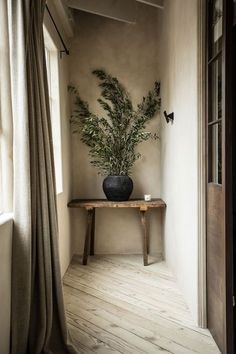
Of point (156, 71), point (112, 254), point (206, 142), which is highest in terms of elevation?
point (156, 71)

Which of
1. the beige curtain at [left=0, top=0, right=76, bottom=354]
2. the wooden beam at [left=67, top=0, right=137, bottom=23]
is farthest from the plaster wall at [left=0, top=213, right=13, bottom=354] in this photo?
the wooden beam at [left=67, top=0, right=137, bottom=23]

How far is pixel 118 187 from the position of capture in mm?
3584

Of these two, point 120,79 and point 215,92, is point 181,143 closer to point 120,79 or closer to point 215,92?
point 215,92

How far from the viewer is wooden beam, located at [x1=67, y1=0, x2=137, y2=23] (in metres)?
3.38

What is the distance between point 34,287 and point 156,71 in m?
3.01

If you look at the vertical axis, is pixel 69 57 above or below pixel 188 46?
above

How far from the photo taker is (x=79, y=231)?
3977mm

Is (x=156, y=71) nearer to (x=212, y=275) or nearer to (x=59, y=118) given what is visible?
(x=59, y=118)

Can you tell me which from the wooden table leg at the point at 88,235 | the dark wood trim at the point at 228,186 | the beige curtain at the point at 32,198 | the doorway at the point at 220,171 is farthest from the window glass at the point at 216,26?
the wooden table leg at the point at 88,235

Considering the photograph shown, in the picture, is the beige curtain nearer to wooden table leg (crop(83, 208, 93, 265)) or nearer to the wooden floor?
the wooden floor

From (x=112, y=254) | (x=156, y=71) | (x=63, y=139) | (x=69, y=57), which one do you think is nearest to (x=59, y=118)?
(x=63, y=139)

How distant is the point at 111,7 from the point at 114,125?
129 cm

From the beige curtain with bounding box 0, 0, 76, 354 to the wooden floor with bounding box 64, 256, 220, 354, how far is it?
0.30 metres

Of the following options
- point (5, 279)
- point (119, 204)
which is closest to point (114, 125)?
point (119, 204)
